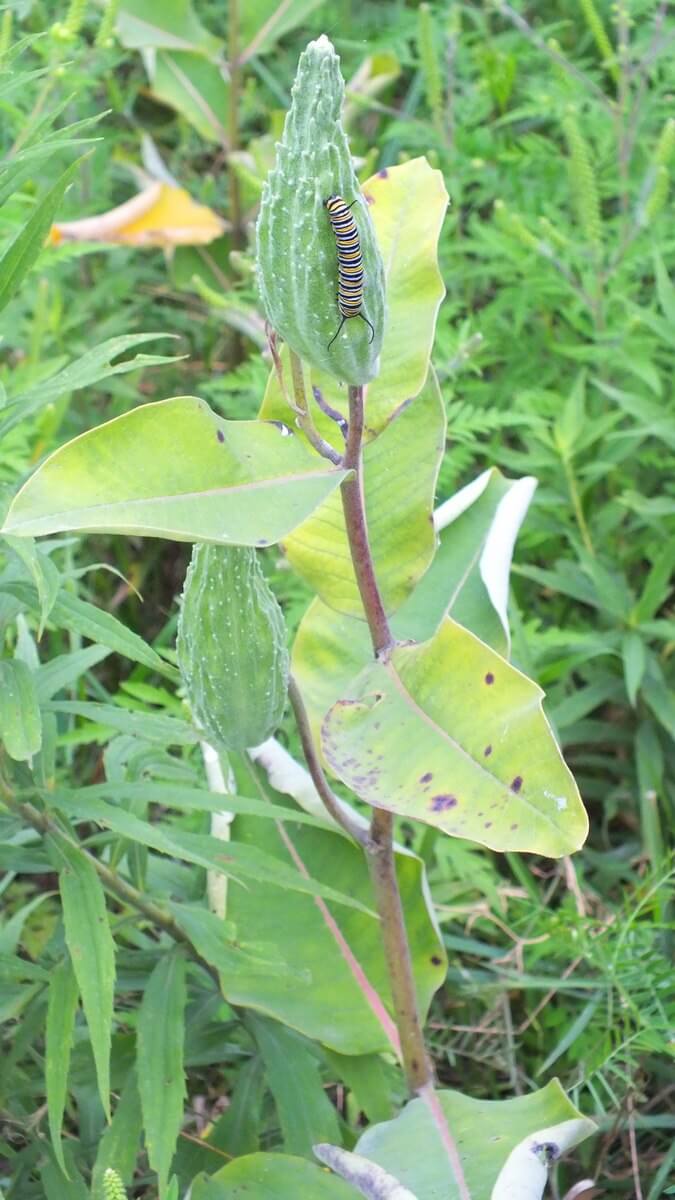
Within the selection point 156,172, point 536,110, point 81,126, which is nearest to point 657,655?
point 536,110

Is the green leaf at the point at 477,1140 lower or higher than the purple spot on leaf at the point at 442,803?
lower

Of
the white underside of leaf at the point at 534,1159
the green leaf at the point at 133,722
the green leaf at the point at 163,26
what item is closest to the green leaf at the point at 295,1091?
the white underside of leaf at the point at 534,1159

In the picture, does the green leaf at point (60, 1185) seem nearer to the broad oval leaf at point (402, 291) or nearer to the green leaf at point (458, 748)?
the green leaf at point (458, 748)

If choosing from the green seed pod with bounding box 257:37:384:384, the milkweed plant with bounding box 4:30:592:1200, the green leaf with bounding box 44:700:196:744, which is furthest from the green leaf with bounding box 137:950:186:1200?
the green seed pod with bounding box 257:37:384:384

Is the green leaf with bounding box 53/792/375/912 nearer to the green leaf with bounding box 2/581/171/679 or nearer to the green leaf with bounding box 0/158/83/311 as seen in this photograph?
the green leaf with bounding box 2/581/171/679

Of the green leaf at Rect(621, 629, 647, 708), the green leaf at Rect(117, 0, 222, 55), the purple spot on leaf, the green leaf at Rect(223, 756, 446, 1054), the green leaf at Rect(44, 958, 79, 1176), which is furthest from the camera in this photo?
the green leaf at Rect(117, 0, 222, 55)

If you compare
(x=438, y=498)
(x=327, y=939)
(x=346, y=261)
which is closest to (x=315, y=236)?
(x=346, y=261)

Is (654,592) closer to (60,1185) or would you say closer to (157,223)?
(60,1185)
